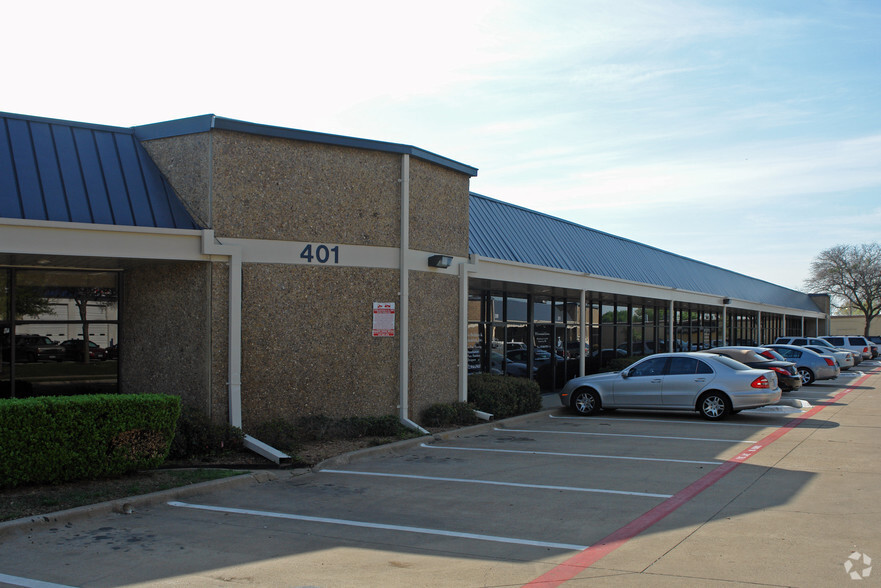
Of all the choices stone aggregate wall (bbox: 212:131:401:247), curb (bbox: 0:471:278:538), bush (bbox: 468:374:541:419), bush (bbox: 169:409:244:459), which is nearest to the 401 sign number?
stone aggregate wall (bbox: 212:131:401:247)

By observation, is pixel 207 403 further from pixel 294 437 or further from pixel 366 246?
pixel 366 246

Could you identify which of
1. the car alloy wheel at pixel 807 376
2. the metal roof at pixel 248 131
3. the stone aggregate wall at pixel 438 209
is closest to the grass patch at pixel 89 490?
the metal roof at pixel 248 131

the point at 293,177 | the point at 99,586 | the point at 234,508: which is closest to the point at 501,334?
the point at 293,177

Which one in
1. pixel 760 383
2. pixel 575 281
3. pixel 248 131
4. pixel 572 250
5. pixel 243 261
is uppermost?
pixel 248 131

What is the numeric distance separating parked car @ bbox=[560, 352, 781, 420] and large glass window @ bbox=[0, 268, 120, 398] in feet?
32.9

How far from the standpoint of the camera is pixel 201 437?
35.3 feet

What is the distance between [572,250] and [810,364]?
10.4 meters

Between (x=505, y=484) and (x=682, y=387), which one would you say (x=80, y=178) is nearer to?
(x=505, y=484)

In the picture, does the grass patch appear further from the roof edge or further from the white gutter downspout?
the roof edge

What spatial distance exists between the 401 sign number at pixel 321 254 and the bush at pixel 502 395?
4.60 metres

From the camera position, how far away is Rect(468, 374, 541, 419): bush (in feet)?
51.2


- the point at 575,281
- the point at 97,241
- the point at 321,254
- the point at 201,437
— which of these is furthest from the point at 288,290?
the point at 575,281

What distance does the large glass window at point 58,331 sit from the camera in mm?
11703

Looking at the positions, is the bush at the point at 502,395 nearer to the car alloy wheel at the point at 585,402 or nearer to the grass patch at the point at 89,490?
the car alloy wheel at the point at 585,402
